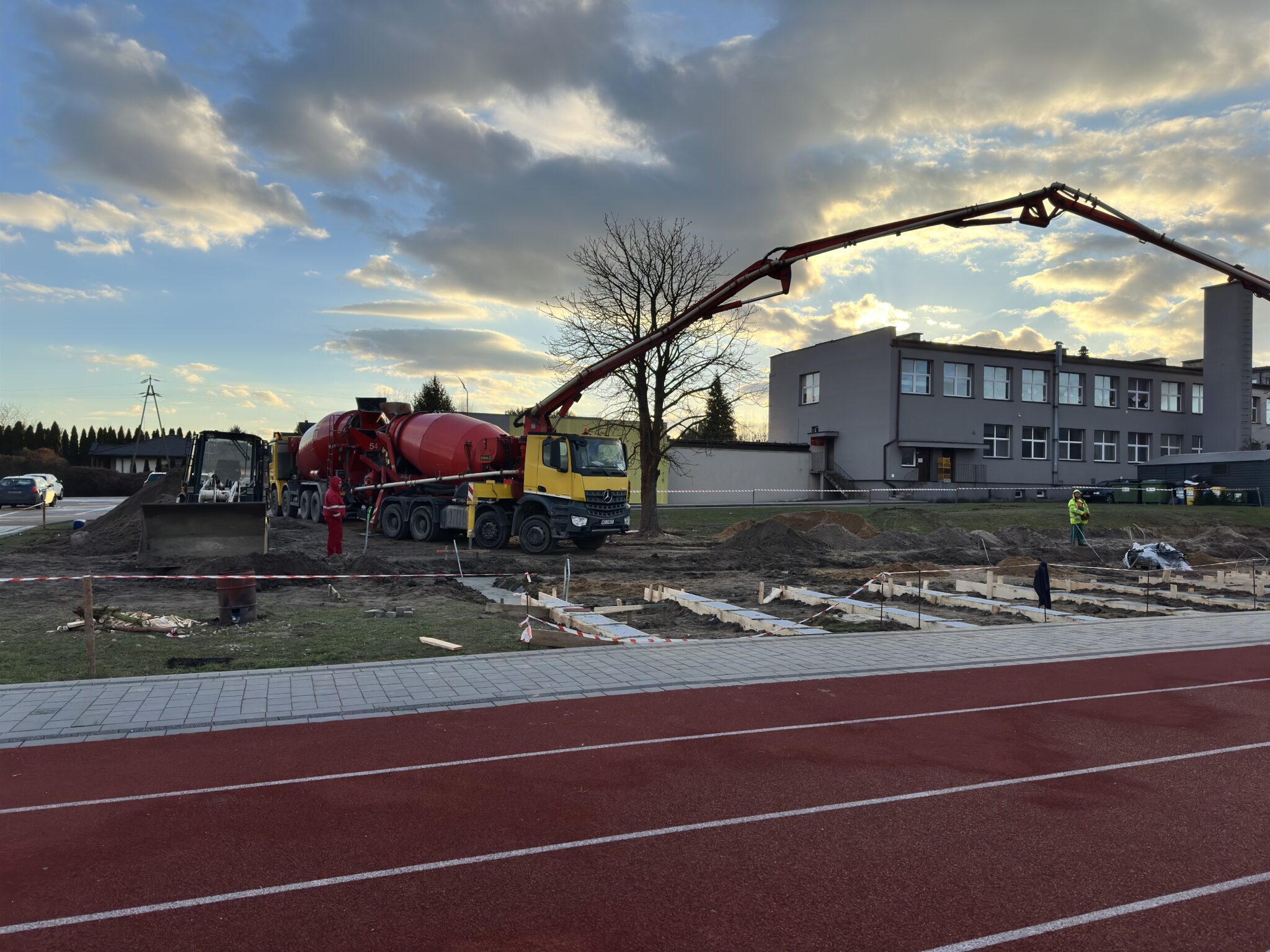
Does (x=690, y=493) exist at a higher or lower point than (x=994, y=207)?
lower

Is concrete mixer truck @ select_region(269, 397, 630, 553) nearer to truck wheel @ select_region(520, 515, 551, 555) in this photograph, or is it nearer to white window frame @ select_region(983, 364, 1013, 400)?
truck wheel @ select_region(520, 515, 551, 555)

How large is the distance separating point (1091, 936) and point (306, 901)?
12.3 feet

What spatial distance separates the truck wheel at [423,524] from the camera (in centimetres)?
2314

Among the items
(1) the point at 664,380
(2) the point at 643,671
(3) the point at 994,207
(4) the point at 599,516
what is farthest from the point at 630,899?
(1) the point at 664,380

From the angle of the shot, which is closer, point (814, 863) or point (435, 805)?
point (814, 863)

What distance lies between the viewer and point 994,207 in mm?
18891

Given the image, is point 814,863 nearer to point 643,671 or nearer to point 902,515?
point 643,671

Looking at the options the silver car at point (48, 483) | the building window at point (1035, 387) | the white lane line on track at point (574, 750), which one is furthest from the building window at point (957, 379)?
the silver car at point (48, 483)

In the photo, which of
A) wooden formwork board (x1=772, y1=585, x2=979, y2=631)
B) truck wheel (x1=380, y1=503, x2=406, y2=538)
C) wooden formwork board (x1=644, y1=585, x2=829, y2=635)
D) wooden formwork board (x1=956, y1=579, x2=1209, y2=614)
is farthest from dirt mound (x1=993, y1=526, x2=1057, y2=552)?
truck wheel (x1=380, y1=503, x2=406, y2=538)

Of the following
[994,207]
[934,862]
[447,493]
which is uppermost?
[994,207]

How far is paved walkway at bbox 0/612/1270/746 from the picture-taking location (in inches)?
286

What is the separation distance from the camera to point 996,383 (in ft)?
161

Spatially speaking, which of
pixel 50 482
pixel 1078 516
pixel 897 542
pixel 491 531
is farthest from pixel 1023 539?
pixel 50 482

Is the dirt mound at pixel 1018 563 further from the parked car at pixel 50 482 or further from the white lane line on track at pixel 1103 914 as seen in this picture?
the parked car at pixel 50 482
